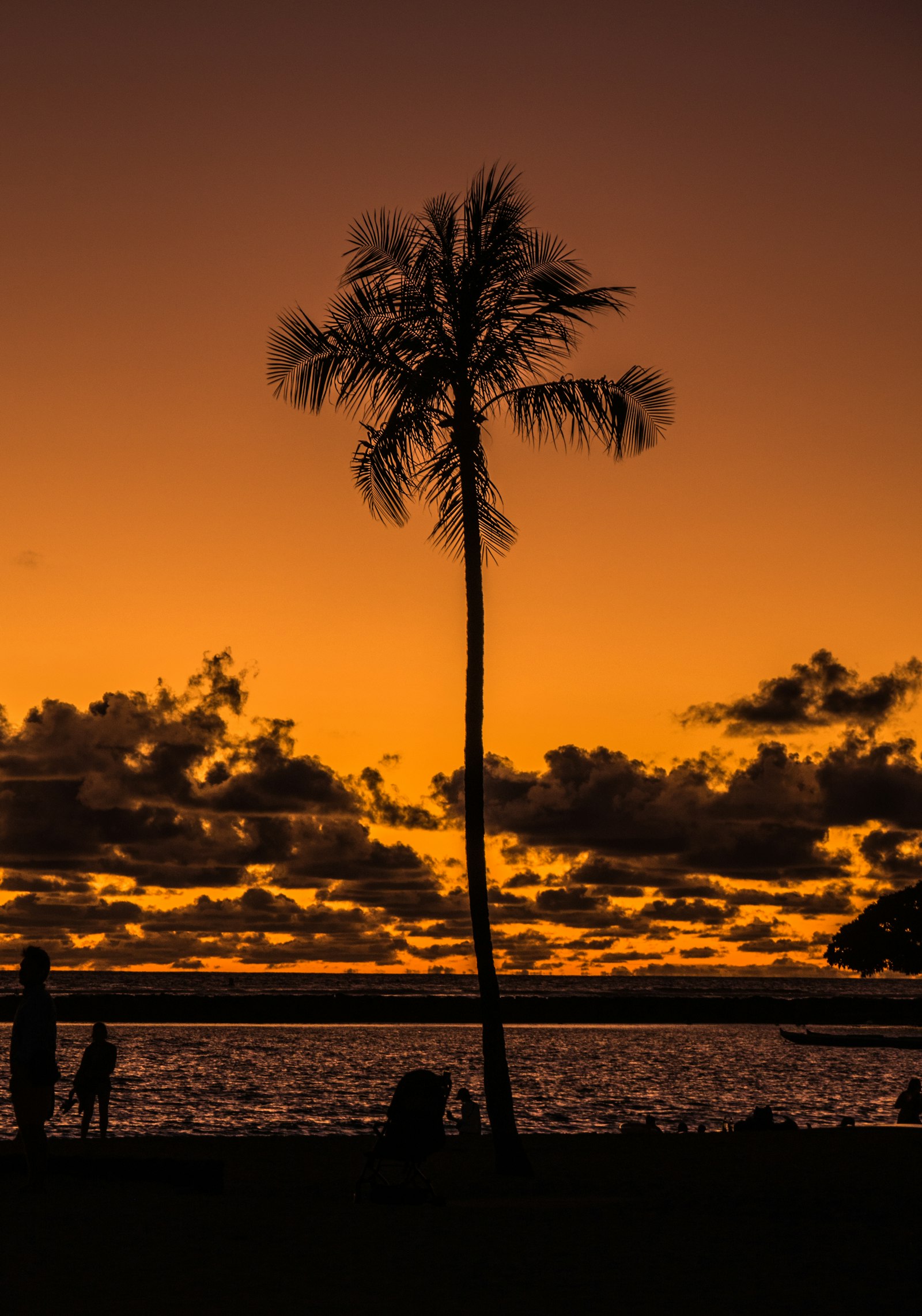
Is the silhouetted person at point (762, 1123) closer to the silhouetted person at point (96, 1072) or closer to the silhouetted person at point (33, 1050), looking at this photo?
the silhouetted person at point (96, 1072)

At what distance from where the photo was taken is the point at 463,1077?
168ft

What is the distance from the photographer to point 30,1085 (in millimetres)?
12906

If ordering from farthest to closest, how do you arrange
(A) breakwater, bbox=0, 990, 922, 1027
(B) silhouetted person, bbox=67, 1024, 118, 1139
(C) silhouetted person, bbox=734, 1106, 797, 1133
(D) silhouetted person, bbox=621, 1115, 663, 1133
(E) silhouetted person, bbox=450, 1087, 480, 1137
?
(A) breakwater, bbox=0, 990, 922, 1027
(D) silhouetted person, bbox=621, 1115, 663, 1133
(C) silhouetted person, bbox=734, 1106, 797, 1133
(E) silhouetted person, bbox=450, 1087, 480, 1137
(B) silhouetted person, bbox=67, 1024, 118, 1139

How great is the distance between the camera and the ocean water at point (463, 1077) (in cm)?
3709

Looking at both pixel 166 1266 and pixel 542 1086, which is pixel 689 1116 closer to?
pixel 542 1086

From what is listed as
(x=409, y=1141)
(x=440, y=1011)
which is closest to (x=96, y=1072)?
(x=409, y=1141)

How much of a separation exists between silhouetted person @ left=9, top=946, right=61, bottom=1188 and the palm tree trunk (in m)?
5.02

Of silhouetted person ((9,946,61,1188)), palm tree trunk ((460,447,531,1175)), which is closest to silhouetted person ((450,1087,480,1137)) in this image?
palm tree trunk ((460,447,531,1175))

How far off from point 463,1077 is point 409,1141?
38.2 metres

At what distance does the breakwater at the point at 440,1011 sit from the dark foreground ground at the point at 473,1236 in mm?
85337

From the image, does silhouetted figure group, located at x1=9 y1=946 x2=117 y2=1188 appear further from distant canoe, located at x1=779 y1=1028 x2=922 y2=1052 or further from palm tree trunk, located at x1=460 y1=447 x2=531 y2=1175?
distant canoe, located at x1=779 y1=1028 x2=922 y2=1052

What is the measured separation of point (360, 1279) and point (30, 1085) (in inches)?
167

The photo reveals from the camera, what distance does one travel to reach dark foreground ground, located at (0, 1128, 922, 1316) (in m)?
9.39

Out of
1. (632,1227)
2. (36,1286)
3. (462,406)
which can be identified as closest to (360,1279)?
(36,1286)
